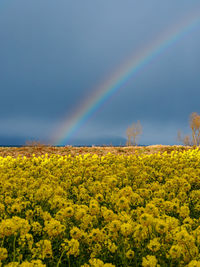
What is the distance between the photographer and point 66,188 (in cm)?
686

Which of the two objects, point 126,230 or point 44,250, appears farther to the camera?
point 126,230

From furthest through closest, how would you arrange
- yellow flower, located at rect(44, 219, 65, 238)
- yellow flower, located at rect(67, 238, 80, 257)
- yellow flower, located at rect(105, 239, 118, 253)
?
yellow flower, located at rect(44, 219, 65, 238) < yellow flower, located at rect(105, 239, 118, 253) < yellow flower, located at rect(67, 238, 80, 257)

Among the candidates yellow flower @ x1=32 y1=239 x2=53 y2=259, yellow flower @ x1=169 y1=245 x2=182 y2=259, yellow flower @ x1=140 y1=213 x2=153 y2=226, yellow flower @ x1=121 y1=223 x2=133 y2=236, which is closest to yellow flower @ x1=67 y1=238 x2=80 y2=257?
yellow flower @ x1=32 y1=239 x2=53 y2=259

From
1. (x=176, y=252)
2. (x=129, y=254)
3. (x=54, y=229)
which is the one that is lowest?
(x=129, y=254)

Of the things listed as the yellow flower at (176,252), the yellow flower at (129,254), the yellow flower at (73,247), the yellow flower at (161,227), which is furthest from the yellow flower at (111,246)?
the yellow flower at (176,252)

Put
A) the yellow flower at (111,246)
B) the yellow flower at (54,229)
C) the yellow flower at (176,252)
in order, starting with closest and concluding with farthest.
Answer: the yellow flower at (176,252)
the yellow flower at (111,246)
the yellow flower at (54,229)

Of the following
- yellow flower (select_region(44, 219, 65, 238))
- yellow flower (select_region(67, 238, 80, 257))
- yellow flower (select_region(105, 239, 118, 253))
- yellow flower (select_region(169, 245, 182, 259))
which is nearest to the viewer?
yellow flower (select_region(169, 245, 182, 259))

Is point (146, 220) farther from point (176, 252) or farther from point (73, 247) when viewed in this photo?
point (73, 247)

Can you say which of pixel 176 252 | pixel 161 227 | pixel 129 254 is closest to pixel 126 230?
pixel 129 254

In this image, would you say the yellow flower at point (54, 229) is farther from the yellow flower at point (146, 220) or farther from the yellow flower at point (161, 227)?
the yellow flower at point (161, 227)

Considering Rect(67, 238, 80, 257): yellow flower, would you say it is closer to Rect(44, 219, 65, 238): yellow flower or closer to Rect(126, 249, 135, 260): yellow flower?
Rect(44, 219, 65, 238): yellow flower

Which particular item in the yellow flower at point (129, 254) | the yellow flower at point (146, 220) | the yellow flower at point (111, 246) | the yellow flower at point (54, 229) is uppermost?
the yellow flower at point (146, 220)

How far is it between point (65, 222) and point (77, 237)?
706 mm

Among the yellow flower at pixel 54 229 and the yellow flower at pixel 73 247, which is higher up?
the yellow flower at pixel 54 229
